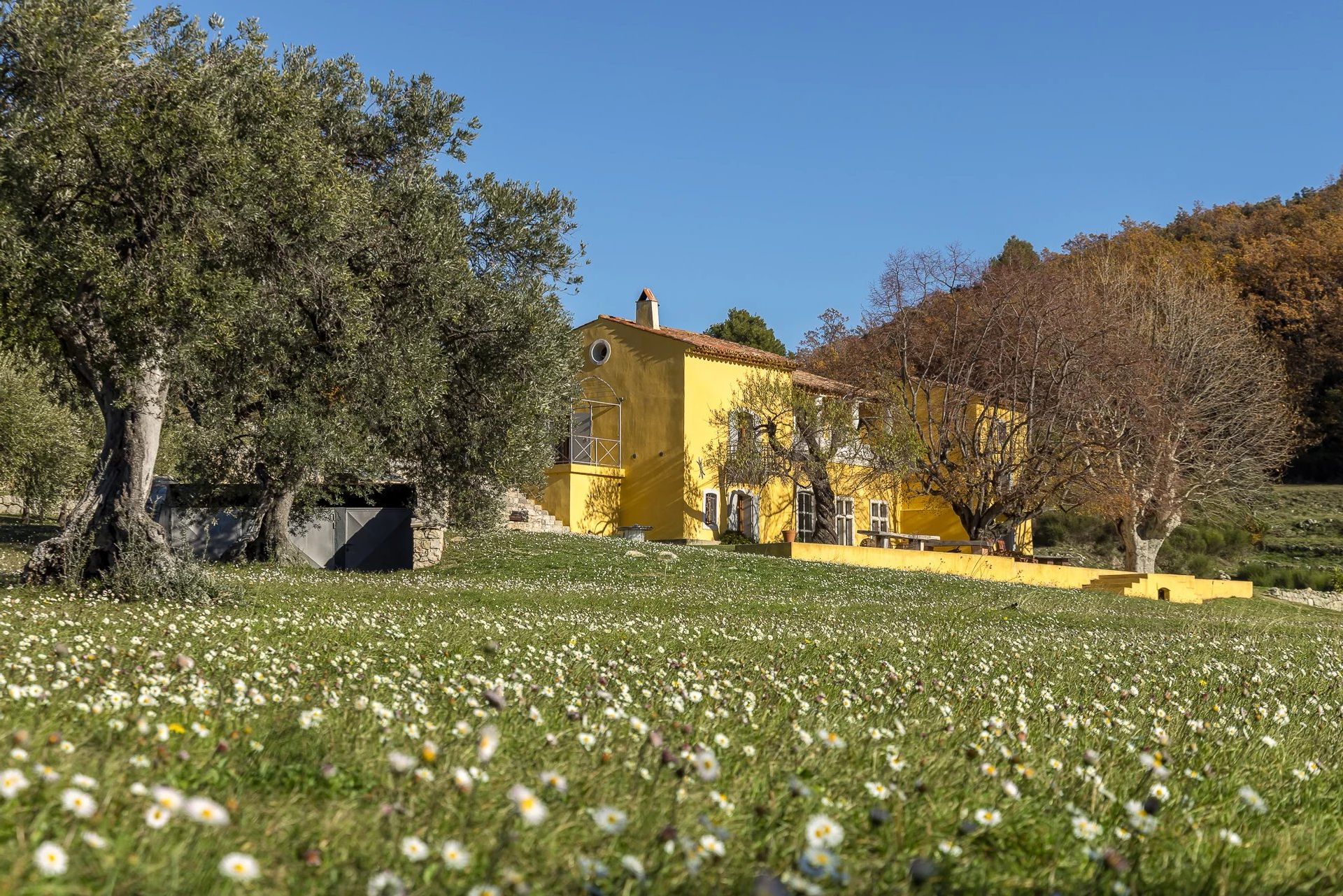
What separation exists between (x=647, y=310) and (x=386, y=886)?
4219 centimetres

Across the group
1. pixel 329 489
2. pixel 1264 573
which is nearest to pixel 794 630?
pixel 329 489

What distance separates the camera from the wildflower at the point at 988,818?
3459 mm

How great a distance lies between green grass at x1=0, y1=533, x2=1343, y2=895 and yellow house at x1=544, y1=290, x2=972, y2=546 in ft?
95.3

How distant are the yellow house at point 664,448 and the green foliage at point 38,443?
15.0 meters

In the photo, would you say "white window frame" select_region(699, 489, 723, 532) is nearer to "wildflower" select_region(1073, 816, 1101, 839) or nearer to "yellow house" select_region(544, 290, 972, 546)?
"yellow house" select_region(544, 290, 972, 546)

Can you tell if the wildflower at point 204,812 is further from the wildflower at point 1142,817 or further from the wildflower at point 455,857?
the wildflower at point 1142,817

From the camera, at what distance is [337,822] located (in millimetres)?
3240

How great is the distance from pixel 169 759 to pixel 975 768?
3.21 meters

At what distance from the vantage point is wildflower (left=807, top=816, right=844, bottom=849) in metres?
2.99

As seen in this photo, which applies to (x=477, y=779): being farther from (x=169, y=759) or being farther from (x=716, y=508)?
(x=716, y=508)

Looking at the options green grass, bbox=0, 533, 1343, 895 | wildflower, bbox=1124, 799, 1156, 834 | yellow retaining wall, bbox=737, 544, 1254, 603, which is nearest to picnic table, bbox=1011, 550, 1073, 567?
yellow retaining wall, bbox=737, 544, 1254, 603

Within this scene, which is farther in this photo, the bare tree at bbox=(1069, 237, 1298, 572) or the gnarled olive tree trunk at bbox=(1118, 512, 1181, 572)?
A: the gnarled olive tree trunk at bbox=(1118, 512, 1181, 572)

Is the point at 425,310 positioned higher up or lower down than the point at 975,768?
higher up

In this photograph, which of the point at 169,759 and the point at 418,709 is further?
the point at 418,709
